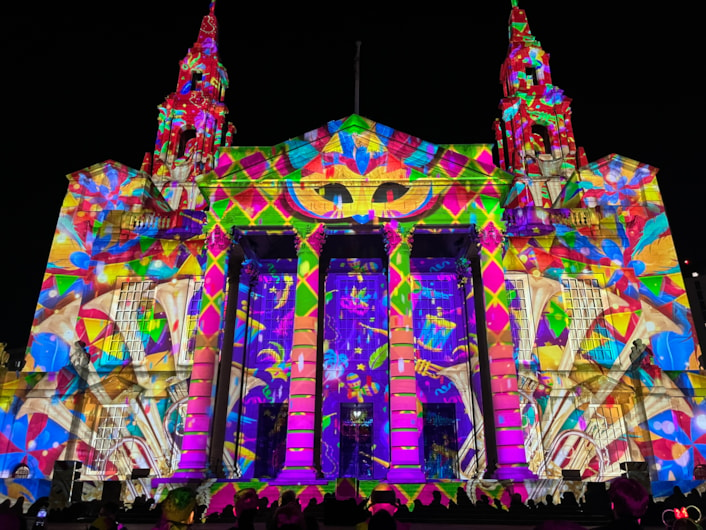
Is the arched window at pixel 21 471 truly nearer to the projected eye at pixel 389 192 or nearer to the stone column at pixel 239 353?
the stone column at pixel 239 353

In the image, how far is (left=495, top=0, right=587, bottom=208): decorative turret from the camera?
31828mm

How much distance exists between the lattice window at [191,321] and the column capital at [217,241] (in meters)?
4.42

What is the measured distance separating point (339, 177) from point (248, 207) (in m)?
4.01

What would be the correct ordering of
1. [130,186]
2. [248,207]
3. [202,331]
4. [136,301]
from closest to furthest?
[202,331], [248,207], [136,301], [130,186]

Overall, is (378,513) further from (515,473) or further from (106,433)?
(106,433)

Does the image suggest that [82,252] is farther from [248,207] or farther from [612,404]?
[612,404]

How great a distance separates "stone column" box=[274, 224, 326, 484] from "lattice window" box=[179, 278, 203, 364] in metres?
6.53

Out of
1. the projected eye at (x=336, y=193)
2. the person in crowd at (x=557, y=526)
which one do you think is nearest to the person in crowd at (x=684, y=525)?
the person in crowd at (x=557, y=526)

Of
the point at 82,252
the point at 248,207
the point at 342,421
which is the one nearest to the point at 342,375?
the point at 342,421

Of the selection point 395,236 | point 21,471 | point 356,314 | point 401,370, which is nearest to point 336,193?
point 395,236

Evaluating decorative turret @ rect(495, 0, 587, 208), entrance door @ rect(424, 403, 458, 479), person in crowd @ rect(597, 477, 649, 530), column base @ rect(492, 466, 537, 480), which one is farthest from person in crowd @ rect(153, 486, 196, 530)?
decorative turret @ rect(495, 0, 587, 208)

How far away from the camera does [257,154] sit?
23.4m

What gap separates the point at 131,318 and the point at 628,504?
26129 millimetres

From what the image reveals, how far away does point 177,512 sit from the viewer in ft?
15.4
